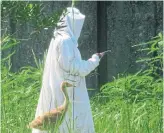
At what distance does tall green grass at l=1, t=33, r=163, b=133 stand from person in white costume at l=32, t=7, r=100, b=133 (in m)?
0.12

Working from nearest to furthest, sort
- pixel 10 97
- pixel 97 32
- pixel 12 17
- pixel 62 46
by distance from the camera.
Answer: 1. pixel 12 17
2. pixel 62 46
3. pixel 10 97
4. pixel 97 32

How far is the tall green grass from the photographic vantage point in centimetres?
401

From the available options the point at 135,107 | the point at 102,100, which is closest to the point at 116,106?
the point at 135,107

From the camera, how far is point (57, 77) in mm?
5172

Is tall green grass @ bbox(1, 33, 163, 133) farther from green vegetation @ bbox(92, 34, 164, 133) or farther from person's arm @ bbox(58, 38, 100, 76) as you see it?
person's arm @ bbox(58, 38, 100, 76)

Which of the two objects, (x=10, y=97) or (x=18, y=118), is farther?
(x=10, y=97)

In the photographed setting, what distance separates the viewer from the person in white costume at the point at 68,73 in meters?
4.91

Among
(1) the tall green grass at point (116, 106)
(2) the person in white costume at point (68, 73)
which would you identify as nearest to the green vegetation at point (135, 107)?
(1) the tall green grass at point (116, 106)

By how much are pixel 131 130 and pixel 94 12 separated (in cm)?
673

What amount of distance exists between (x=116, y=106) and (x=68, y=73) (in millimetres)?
1123

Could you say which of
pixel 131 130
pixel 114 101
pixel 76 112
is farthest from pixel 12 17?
pixel 114 101

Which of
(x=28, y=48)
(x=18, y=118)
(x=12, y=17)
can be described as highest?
(x=12, y=17)

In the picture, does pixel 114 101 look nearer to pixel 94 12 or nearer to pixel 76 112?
pixel 76 112

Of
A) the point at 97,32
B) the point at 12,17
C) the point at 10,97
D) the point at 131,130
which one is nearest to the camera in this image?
the point at 12,17
